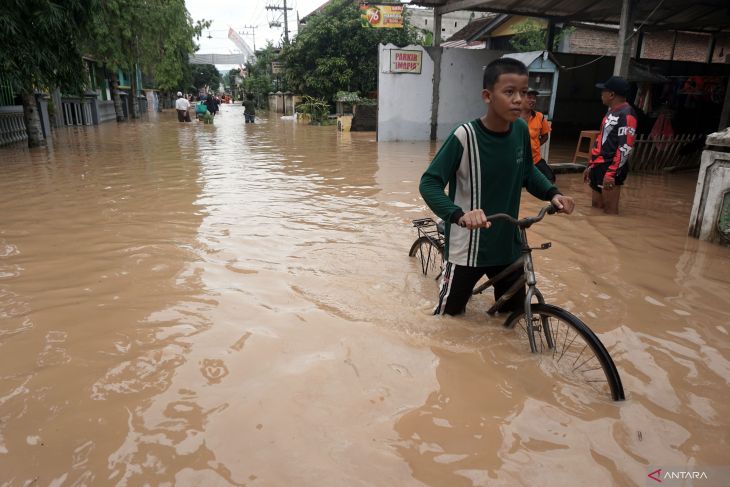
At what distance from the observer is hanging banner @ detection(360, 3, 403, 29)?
21750 mm

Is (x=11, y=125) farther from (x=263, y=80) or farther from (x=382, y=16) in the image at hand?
(x=263, y=80)

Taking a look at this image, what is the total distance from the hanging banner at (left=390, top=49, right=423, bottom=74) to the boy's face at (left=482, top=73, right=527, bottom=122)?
12.8m

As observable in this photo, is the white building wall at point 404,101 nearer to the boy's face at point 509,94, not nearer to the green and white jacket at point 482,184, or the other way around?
the green and white jacket at point 482,184

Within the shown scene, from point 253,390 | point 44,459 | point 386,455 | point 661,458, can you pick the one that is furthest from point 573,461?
point 44,459

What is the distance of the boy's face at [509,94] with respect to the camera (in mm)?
2674

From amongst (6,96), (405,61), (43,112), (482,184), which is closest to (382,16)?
(405,61)

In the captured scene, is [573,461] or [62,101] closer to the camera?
[573,461]

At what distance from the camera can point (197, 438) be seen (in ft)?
7.81

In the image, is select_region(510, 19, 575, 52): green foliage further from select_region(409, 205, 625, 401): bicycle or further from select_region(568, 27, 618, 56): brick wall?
select_region(409, 205, 625, 401): bicycle

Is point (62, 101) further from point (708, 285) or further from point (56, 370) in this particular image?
point (708, 285)

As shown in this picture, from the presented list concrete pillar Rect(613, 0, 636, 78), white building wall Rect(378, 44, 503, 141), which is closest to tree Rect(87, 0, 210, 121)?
white building wall Rect(378, 44, 503, 141)

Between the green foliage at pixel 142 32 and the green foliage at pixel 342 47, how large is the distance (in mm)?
5797

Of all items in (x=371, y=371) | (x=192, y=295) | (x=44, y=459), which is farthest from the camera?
(x=192, y=295)

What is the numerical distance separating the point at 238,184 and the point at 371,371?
6383 mm
